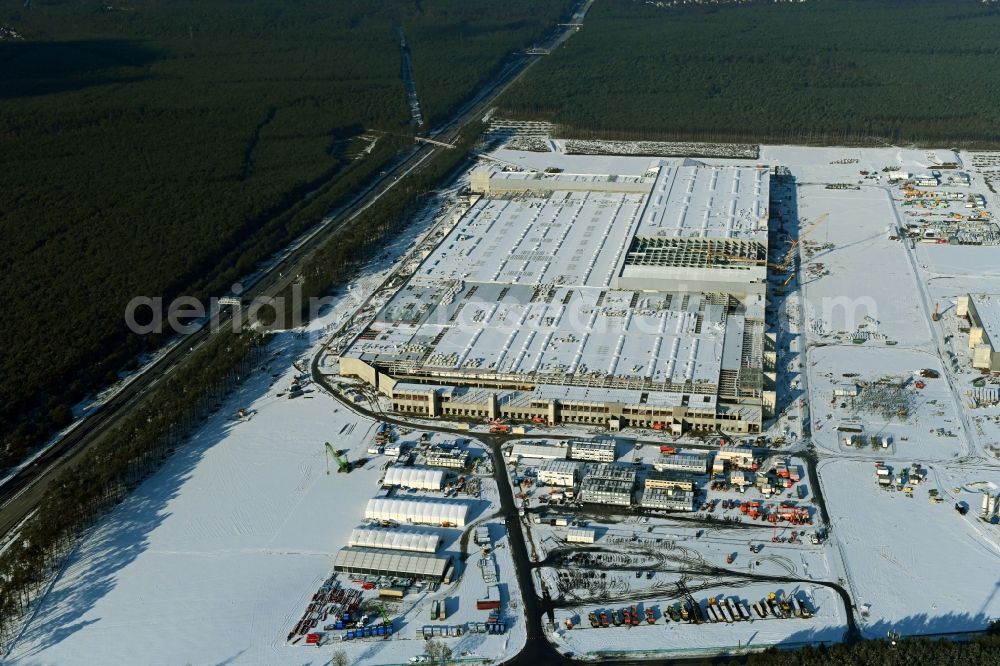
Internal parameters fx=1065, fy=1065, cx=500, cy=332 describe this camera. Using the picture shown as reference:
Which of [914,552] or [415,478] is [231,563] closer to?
[415,478]

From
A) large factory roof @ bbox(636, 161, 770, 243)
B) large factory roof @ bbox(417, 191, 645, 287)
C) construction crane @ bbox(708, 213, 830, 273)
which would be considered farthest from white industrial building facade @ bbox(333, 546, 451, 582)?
large factory roof @ bbox(636, 161, 770, 243)

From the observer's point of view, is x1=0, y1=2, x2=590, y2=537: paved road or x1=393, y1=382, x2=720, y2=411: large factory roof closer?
A: x1=0, y1=2, x2=590, y2=537: paved road

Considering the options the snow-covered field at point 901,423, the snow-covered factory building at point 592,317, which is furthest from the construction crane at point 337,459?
the snow-covered field at point 901,423

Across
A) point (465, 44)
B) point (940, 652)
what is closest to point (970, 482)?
point (940, 652)

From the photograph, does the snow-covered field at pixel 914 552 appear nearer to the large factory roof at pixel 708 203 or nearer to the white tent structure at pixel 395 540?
the white tent structure at pixel 395 540

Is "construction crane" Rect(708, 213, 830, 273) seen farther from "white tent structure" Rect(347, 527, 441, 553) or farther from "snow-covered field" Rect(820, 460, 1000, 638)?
"white tent structure" Rect(347, 527, 441, 553)

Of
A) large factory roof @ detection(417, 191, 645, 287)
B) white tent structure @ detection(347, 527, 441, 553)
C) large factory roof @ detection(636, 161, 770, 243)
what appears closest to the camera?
white tent structure @ detection(347, 527, 441, 553)
